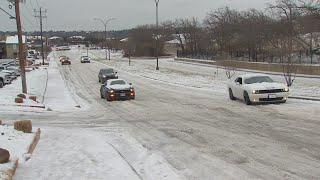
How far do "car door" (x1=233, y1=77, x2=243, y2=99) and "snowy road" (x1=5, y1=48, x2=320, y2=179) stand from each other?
525 millimetres

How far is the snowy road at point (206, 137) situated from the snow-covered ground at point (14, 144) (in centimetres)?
29

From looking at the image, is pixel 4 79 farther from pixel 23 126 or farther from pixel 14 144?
pixel 14 144

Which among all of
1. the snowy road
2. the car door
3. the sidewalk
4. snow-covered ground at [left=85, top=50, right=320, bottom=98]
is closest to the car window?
the car door

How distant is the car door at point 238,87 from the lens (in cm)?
2534

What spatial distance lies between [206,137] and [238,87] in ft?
37.0

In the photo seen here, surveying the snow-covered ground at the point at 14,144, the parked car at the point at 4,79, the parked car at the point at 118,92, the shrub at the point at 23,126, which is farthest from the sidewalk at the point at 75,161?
the parked car at the point at 4,79

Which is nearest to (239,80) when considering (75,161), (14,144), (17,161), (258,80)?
(258,80)

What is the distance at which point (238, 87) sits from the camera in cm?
2555

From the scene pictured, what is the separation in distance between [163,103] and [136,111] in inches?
160

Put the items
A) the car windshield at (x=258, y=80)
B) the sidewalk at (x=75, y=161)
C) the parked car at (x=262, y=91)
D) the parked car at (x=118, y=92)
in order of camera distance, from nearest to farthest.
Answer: the sidewalk at (x=75, y=161) < the parked car at (x=262, y=91) < the car windshield at (x=258, y=80) < the parked car at (x=118, y=92)

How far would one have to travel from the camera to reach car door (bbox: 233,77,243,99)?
83.1ft

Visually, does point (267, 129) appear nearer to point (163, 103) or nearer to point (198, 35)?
point (163, 103)

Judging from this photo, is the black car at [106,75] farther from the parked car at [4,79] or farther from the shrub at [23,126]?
the shrub at [23,126]

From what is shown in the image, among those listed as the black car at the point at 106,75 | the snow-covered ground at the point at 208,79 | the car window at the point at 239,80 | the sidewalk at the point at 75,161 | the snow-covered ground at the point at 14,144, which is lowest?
the snow-covered ground at the point at 208,79
